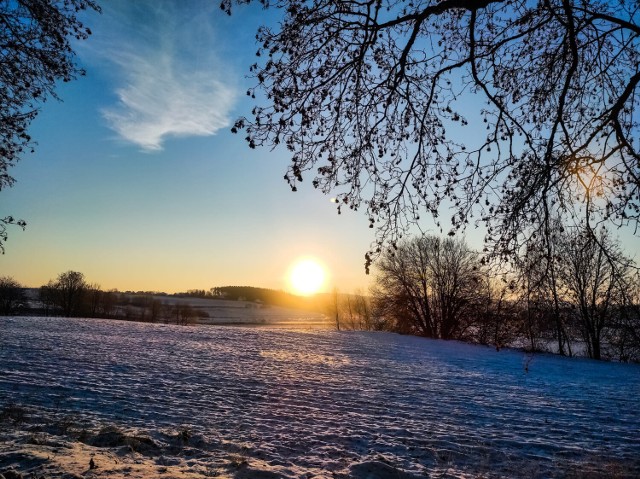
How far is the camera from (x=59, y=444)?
5504 millimetres

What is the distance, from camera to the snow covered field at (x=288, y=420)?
5.62 meters

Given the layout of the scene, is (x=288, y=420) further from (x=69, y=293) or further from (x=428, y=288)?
(x=69, y=293)

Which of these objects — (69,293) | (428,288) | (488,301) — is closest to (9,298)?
(69,293)

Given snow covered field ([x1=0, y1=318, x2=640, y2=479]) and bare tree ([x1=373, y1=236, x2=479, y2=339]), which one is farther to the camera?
bare tree ([x1=373, y1=236, x2=479, y2=339])

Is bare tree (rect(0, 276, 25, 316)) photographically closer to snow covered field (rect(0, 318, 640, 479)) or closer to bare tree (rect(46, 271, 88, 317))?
bare tree (rect(46, 271, 88, 317))

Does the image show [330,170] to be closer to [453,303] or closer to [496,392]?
[496,392]

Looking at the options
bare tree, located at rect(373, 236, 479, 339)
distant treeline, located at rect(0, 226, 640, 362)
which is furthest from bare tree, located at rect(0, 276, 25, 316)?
bare tree, located at rect(373, 236, 479, 339)

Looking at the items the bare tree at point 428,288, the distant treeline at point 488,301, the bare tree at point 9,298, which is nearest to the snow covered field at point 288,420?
the distant treeline at point 488,301

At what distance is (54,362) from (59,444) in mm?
9885

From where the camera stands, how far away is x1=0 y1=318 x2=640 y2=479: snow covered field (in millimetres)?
5617

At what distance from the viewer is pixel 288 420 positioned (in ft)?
28.2

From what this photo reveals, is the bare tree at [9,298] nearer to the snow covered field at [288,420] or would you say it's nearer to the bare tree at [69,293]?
the bare tree at [69,293]

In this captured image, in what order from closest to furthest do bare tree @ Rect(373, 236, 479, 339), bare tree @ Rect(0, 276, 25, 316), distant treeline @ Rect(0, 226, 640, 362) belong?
1. distant treeline @ Rect(0, 226, 640, 362)
2. bare tree @ Rect(373, 236, 479, 339)
3. bare tree @ Rect(0, 276, 25, 316)

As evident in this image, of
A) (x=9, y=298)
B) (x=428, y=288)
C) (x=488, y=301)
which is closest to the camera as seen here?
(x=488, y=301)
